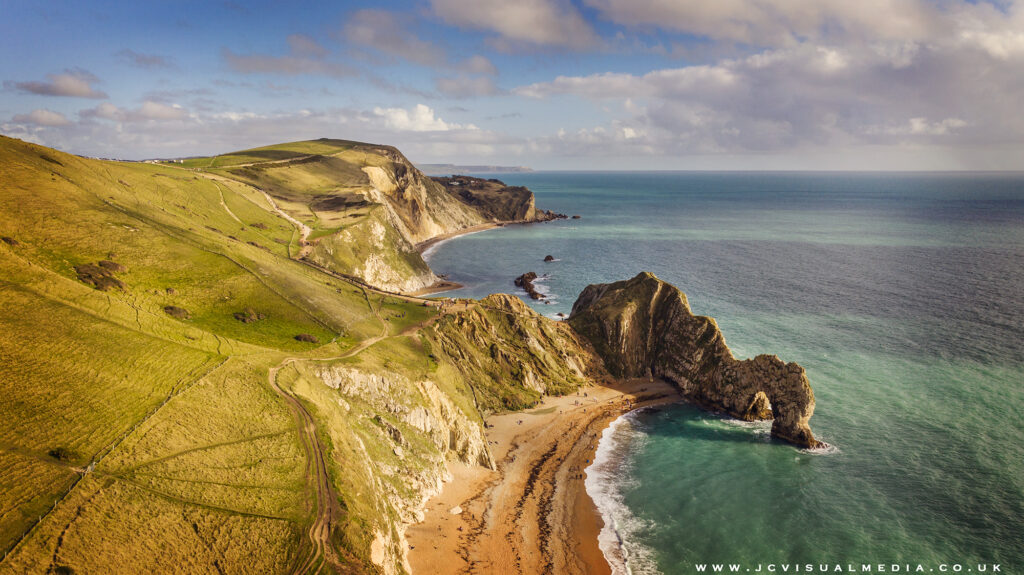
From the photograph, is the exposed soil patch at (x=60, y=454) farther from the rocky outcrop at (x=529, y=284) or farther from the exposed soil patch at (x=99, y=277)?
the rocky outcrop at (x=529, y=284)

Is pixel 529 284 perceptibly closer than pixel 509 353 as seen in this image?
No

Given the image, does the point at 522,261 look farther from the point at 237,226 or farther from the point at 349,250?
the point at 237,226

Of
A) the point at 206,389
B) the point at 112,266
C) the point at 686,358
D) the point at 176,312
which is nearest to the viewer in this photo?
the point at 206,389

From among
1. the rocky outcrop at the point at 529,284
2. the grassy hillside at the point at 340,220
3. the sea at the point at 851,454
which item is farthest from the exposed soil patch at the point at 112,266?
the rocky outcrop at the point at 529,284

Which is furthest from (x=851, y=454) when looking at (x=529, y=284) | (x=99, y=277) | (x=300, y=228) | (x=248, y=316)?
(x=300, y=228)

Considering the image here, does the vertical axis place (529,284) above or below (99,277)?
below

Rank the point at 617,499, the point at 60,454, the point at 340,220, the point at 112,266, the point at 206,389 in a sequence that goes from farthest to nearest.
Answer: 1. the point at 340,220
2. the point at 112,266
3. the point at 617,499
4. the point at 206,389
5. the point at 60,454

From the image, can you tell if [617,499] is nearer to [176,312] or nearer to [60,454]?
[60,454]

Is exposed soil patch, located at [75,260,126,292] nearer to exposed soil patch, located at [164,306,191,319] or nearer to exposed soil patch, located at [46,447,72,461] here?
exposed soil patch, located at [164,306,191,319]
